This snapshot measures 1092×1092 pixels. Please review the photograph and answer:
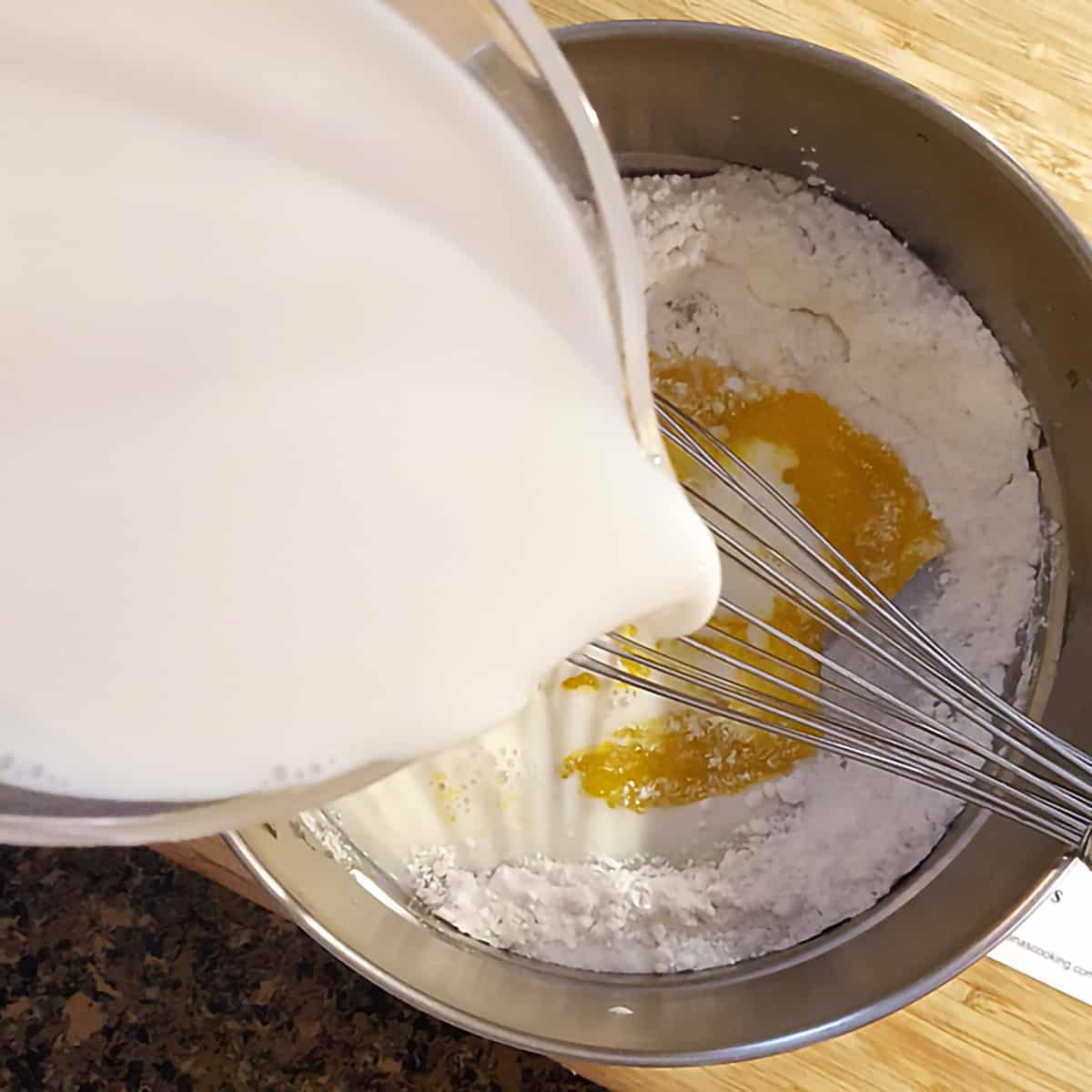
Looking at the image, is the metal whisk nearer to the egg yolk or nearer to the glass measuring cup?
the egg yolk

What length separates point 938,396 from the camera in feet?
2.10

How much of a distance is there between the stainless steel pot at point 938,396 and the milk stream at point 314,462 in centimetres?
14

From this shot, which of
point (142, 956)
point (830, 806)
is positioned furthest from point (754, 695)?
point (142, 956)

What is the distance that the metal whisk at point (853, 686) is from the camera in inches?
Result: 19.4

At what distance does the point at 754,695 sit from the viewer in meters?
0.53

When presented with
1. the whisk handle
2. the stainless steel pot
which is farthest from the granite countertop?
the whisk handle

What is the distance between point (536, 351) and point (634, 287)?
0.16 ft

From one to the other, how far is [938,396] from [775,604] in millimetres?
152

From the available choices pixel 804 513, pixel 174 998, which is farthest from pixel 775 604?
pixel 174 998

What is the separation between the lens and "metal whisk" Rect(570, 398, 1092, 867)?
19.4 inches

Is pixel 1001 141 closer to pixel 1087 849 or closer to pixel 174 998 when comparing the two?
pixel 1087 849

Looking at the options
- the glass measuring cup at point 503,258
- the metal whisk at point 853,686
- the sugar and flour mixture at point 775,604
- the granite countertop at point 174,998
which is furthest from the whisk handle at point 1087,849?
the granite countertop at point 174,998

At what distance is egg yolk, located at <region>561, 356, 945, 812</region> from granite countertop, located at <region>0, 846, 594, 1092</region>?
294mm

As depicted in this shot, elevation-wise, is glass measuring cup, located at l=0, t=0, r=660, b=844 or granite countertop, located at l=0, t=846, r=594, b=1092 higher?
glass measuring cup, located at l=0, t=0, r=660, b=844
